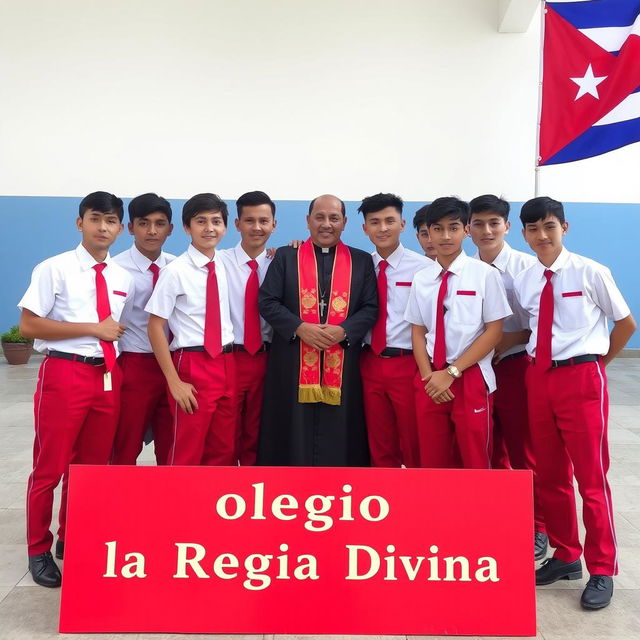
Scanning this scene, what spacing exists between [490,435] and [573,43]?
12.1 ft

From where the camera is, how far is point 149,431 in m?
3.00

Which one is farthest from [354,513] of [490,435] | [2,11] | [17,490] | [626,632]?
[2,11]

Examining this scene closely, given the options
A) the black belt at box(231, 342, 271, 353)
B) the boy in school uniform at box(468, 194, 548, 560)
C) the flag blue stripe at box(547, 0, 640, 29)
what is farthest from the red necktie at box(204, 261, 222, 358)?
the flag blue stripe at box(547, 0, 640, 29)

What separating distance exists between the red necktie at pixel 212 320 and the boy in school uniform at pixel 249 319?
19 centimetres

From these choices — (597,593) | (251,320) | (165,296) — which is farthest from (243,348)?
(597,593)

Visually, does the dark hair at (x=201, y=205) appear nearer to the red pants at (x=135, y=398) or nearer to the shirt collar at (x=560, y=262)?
the red pants at (x=135, y=398)

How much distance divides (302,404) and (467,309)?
920 millimetres

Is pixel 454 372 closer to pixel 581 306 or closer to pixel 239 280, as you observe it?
pixel 581 306

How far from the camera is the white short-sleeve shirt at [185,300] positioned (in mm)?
2604

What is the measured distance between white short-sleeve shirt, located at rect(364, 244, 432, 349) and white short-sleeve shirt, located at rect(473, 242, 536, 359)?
36 cm

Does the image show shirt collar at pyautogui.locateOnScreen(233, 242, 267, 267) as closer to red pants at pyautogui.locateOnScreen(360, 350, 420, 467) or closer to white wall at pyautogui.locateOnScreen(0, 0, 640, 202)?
red pants at pyautogui.locateOnScreen(360, 350, 420, 467)

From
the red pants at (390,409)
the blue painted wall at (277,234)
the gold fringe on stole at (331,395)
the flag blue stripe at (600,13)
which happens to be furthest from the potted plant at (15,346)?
the flag blue stripe at (600,13)

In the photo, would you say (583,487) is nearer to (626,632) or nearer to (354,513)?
(626,632)

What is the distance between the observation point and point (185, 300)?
2641 millimetres
